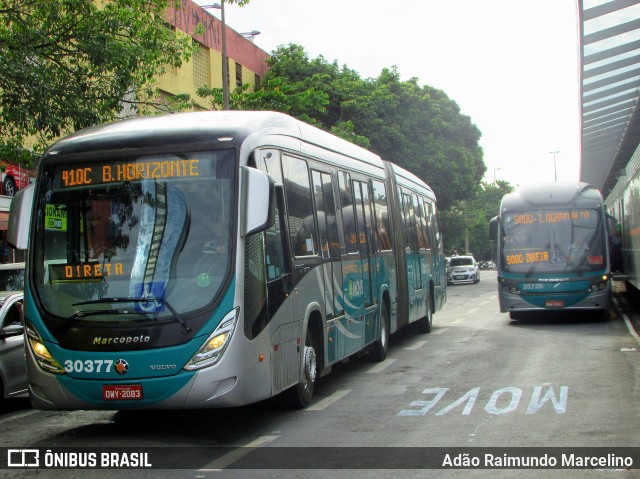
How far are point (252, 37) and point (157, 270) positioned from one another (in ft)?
122

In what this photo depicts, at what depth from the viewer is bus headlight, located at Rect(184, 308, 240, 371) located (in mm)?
7734

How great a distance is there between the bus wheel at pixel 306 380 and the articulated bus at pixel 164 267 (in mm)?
41

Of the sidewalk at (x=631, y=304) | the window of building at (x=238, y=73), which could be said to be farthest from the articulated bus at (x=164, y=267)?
the window of building at (x=238, y=73)

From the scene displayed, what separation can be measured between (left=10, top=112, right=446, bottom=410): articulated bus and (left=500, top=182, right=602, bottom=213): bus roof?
11.5 metres

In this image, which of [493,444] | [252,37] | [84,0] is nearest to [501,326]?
[84,0]

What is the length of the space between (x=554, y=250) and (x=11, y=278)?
1141 centimetres

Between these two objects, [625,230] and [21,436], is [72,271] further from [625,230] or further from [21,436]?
[625,230]

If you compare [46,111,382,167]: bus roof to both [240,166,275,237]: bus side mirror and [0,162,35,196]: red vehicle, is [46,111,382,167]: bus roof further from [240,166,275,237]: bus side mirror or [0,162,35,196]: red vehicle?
[0,162,35,196]: red vehicle

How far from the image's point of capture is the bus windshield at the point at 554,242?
19.1 m

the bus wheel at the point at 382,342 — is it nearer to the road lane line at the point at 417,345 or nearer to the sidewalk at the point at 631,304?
the road lane line at the point at 417,345

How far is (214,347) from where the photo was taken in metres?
7.76

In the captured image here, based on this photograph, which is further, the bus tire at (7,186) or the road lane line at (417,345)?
the bus tire at (7,186)

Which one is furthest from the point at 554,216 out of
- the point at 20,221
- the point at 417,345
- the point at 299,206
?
the point at 20,221

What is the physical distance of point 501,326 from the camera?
768 inches
